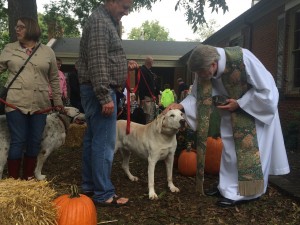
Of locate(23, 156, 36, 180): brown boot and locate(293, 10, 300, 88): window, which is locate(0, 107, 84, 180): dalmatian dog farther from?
locate(293, 10, 300, 88): window

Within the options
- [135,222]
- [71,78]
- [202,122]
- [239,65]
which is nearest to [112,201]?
[135,222]

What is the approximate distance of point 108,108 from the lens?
354 centimetres

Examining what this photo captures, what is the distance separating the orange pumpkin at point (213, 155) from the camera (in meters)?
5.25

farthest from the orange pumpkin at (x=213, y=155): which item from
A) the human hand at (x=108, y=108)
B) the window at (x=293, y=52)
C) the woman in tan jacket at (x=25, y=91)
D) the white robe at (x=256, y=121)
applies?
the window at (x=293, y=52)

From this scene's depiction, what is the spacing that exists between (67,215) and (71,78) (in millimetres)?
4286

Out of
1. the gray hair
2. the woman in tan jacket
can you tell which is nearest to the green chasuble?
the gray hair

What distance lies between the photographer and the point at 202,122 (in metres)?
4.21

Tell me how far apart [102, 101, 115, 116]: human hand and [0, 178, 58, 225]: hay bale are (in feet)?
3.31

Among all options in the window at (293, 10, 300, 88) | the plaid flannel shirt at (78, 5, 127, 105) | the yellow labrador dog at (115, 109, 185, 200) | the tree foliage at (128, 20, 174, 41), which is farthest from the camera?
the tree foliage at (128, 20, 174, 41)

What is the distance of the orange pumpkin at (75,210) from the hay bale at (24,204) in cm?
18

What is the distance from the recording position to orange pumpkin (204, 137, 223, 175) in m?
5.25

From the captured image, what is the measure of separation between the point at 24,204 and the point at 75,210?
49 centimetres

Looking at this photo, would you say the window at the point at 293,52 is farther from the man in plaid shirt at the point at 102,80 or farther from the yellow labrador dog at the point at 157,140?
the man in plaid shirt at the point at 102,80

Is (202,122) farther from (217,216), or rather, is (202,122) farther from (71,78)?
(71,78)
